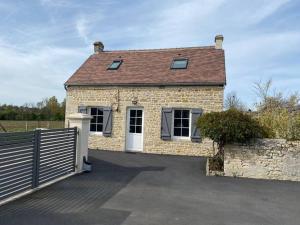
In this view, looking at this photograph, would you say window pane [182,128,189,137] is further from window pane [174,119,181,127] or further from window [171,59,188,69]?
window [171,59,188,69]

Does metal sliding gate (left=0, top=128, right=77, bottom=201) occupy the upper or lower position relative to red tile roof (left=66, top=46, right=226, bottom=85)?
lower

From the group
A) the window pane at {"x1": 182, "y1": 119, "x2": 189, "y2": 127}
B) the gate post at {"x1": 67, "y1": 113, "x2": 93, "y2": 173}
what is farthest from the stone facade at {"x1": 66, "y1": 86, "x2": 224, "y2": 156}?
the gate post at {"x1": 67, "y1": 113, "x2": 93, "y2": 173}

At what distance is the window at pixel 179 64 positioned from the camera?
42.7ft

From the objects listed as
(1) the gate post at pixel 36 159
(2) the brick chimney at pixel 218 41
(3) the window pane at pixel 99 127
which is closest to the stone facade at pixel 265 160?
(1) the gate post at pixel 36 159

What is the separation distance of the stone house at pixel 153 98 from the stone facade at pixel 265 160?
3.53 metres

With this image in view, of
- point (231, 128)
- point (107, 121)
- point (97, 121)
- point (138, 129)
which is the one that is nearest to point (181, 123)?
point (138, 129)

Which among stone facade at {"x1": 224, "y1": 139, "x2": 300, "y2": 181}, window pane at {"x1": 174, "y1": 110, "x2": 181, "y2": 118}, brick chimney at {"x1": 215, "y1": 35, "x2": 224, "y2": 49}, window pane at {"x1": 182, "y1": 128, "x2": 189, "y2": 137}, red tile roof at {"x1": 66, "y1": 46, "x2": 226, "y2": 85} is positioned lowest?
stone facade at {"x1": 224, "y1": 139, "x2": 300, "y2": 181}

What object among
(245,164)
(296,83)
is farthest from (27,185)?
(296,83)

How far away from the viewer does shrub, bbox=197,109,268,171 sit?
775 cm

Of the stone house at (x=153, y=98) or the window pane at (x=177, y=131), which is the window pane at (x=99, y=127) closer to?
the stone house at (x=153, y=98)

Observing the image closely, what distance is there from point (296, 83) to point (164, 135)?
1368 cm

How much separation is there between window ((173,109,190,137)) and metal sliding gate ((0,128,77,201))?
18.7ft

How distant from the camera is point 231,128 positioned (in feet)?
25.5

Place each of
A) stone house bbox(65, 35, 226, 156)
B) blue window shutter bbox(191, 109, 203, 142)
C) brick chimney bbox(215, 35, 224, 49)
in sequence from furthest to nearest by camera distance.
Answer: brick chimney bbox(215, 35, 224, 49)
stone house bbox(65, 35, 226, 156)
blue window shutter bbox(191, 109, 203, 142)
